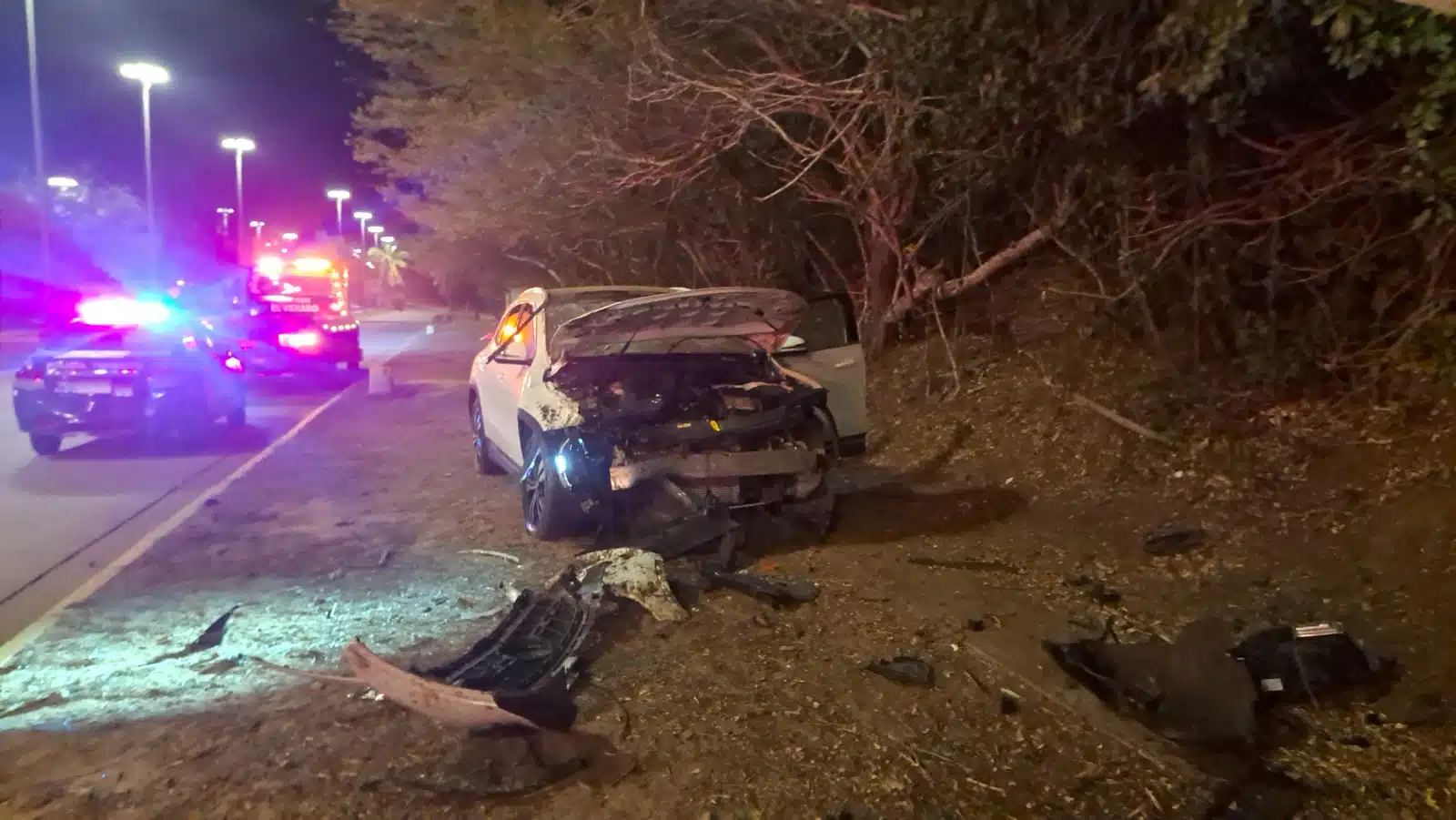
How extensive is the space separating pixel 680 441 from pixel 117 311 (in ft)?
29.5

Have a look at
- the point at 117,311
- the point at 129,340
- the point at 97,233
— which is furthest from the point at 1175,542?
the point at 97,233

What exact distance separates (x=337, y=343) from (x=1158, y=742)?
54.2ft

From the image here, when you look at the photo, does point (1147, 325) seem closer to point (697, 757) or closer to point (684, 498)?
point (684, 498)

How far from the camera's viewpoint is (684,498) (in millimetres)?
6832

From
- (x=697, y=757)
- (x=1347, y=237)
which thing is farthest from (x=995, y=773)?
(x=1347, y=237)

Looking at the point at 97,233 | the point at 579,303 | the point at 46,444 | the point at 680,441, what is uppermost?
the point at 97,233

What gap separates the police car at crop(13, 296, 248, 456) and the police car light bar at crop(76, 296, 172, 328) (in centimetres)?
12

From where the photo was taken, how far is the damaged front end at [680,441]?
675 centimetres

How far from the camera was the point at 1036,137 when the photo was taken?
8.61 m

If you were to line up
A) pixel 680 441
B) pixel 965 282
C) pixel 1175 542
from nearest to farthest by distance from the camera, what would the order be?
1. pixel 1175 542
2. pixel 680 441
3. pixel 965 282

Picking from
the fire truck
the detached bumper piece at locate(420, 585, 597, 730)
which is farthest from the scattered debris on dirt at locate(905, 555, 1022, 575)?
the fire truck

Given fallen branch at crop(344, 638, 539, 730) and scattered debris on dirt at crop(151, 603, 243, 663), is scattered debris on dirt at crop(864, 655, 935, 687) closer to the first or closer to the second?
fallen branch at crop(344, 638, 539, 730)

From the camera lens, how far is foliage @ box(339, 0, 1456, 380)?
264 inches

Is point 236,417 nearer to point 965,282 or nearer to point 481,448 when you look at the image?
point 481,448
